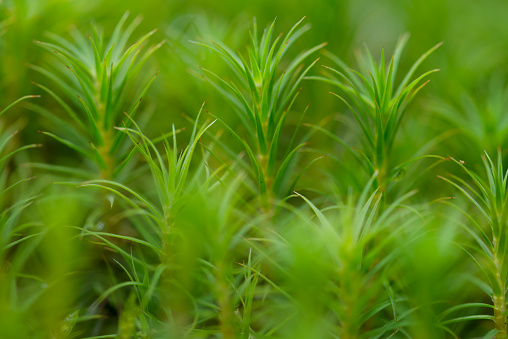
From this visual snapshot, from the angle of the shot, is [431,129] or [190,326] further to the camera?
[431,129]

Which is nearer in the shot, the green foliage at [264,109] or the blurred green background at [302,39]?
the green foliage at [264,109]

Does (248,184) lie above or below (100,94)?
below

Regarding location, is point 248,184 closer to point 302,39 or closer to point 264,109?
point 264,109

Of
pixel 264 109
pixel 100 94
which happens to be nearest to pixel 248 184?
pixel 264 109

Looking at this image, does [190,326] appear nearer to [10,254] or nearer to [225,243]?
[225,243]

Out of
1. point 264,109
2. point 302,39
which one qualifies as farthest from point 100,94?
point 302,39

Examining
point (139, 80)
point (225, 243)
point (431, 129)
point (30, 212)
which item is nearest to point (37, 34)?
point (139, 80)

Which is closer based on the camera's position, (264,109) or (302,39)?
(264,109)

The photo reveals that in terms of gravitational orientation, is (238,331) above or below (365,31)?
below
